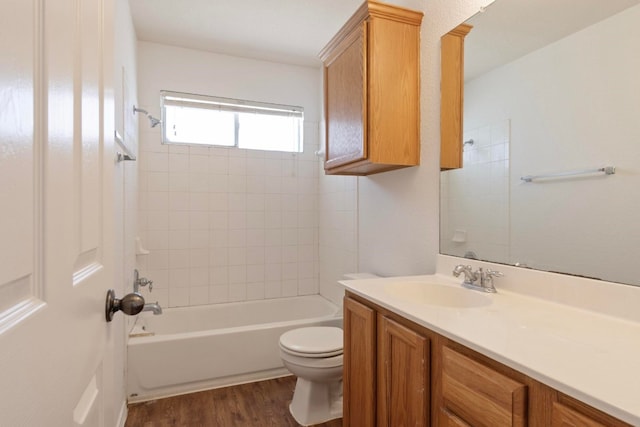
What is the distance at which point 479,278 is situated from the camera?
1.37 metres

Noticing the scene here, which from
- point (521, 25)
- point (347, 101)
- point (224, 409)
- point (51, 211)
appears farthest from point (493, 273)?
point (224, 409)

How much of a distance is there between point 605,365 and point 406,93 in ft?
4.69

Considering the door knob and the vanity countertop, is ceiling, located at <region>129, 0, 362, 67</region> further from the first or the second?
the door knob

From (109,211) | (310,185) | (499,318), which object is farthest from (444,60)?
(310,185)

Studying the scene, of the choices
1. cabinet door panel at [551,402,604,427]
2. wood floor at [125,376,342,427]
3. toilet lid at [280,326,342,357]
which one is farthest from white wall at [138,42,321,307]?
cabinet door panel at [551,402,604,427]

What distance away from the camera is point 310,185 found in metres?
3.37

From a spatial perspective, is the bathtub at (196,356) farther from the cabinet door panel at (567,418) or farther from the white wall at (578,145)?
the cabinet door panel at (567,418)

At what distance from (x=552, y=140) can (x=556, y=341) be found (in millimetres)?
743

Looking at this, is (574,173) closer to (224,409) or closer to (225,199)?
(224,409)

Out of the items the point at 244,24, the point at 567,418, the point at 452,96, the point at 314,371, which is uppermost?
the point at 244,24

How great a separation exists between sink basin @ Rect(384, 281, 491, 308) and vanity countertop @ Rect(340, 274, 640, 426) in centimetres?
14

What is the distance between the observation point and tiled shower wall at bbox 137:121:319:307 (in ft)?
9.42

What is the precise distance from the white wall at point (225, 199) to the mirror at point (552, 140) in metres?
1.91

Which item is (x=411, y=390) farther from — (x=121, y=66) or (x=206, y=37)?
(x=206, y=37)
